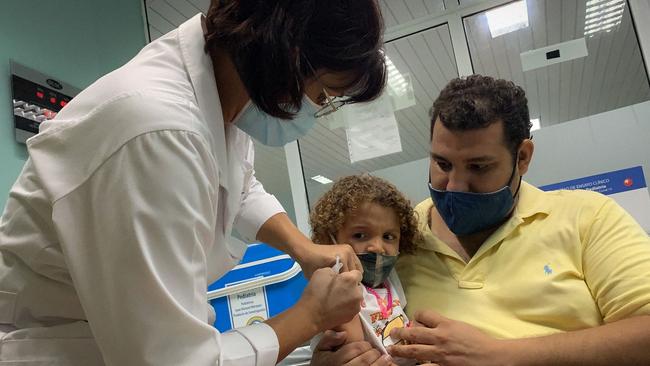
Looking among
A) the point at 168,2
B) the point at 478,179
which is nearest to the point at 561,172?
the point at 478,179

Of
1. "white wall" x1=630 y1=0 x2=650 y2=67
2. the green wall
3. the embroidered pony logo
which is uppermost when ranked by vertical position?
the green wall

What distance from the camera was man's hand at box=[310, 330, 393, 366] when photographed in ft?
3.95

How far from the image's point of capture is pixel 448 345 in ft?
4.03

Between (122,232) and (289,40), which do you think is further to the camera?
(289,40)

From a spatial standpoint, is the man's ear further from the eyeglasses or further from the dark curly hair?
the eyeglasses

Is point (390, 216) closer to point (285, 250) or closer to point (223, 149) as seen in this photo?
point (285, 250)

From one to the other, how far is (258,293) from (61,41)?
1.76 meters

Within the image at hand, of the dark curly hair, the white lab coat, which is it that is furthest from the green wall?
the white lab coat

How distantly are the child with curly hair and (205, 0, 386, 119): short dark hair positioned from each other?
24.5 inches

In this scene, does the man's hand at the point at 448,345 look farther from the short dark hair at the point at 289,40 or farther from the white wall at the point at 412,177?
the white wall at the point at 412,177

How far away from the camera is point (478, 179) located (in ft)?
4.88

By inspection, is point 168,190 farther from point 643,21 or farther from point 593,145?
point 643,21

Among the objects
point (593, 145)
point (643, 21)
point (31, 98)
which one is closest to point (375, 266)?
point (593, 145)

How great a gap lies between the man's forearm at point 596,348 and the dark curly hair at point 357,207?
49 cm
